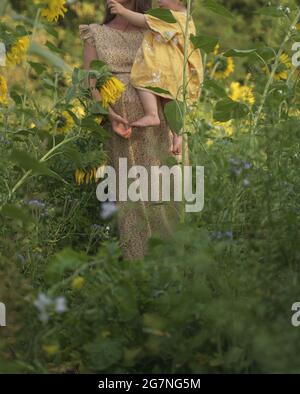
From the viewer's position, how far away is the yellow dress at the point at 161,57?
3535 mm

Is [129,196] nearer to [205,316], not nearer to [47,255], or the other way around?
[47,255]

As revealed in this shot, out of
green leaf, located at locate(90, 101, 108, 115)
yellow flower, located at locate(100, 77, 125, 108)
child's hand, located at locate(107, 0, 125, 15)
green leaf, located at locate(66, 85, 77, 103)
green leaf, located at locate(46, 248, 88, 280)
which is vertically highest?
child's hand, located at locate(107, 0, 125, 15)

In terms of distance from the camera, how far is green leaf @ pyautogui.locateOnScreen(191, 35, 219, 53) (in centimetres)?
305

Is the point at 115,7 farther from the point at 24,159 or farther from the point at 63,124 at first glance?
the point at 24,159

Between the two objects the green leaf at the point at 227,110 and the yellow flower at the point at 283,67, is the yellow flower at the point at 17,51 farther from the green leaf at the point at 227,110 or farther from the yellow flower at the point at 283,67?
the yellow flower at the point at 283,67

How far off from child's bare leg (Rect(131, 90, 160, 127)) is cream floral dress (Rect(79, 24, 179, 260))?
9 centimetres

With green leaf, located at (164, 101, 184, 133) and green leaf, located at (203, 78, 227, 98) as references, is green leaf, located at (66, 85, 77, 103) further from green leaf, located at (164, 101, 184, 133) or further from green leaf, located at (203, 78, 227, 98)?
green leaf, located at (203, 78, 227, 98)

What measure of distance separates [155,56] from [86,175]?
517 mm

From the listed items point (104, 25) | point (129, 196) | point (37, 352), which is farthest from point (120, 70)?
point (37, 352)

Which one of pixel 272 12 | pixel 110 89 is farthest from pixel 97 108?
pixel 272 12

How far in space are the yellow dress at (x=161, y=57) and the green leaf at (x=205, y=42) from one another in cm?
44

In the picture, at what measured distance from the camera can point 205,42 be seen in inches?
121

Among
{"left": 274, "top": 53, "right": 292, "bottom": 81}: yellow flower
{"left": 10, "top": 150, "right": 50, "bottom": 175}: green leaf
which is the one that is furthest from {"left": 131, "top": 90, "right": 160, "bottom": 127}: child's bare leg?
{"left": 10, "top": 150, "right": 50, "bottom": 175}: green leaf

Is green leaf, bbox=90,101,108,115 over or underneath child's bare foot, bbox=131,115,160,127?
underneath
